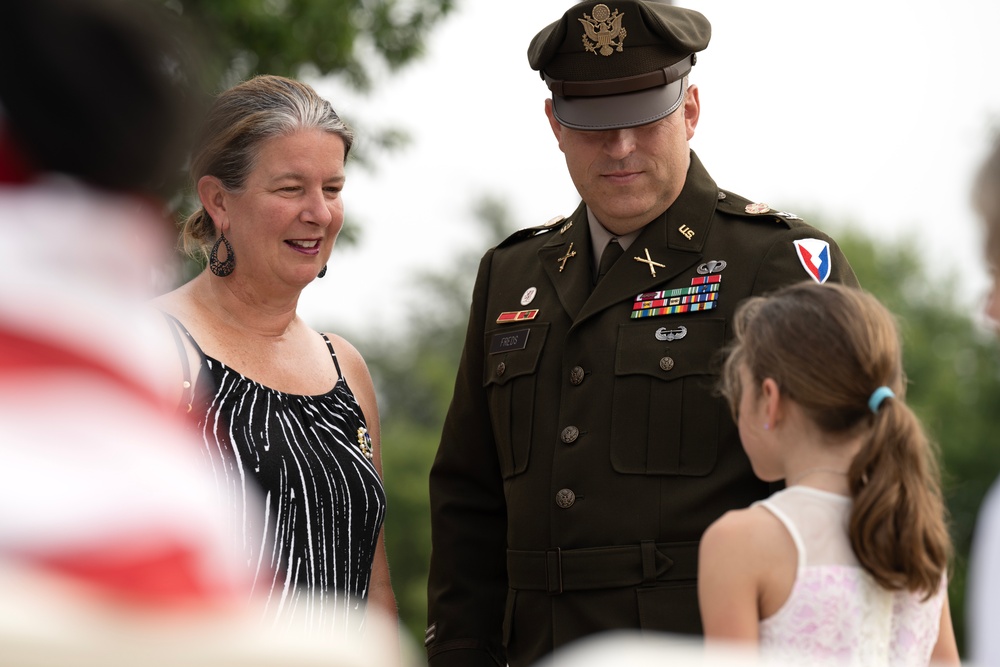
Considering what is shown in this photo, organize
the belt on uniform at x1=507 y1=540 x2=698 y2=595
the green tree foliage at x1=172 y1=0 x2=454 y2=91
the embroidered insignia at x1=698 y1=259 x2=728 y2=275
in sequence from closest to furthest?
the belt on uniform at x1=507 y1=540 x2=698 y2=595 → the embroidered insignia at x1=698 y1=259 x2=728 y2=275 → the green tree foliage at x1=172 y1=0 x2=454 y2=91

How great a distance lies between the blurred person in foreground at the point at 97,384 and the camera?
825mm

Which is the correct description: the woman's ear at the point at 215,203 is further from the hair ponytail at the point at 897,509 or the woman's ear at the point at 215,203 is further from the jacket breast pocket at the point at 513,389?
the hair ponytail at the point at 897,509

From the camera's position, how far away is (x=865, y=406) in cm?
238

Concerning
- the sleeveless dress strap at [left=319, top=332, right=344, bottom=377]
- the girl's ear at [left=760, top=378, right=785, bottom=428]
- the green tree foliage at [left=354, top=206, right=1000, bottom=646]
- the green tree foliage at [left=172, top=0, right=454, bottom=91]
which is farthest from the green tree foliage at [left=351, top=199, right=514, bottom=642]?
the girl's ear at [left=760, top=378, right=785, bottom=428]

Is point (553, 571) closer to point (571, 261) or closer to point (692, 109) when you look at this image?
point (571, 261)

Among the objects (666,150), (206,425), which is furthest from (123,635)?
(666,150)

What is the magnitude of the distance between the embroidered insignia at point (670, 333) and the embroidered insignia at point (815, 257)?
1.10ft

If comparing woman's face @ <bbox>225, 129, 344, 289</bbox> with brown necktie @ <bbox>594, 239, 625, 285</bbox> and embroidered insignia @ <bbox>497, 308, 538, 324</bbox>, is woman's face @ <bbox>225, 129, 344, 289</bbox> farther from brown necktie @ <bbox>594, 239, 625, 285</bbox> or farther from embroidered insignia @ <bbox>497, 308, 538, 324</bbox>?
brown necktie @ <bbox>594, 239, 625, 285</bbox>

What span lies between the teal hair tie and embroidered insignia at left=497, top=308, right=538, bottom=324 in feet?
4.23

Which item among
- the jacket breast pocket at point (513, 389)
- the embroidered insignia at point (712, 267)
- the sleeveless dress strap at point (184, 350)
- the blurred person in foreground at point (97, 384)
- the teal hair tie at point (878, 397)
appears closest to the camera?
the blurred person in foreground at point (97, 384)

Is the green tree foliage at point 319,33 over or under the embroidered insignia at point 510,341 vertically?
over

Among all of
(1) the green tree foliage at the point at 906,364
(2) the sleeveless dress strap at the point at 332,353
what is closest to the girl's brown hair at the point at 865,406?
(2) the sleeveless dress strap at the point at 332,353

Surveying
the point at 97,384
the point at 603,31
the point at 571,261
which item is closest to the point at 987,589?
the point at 97,384

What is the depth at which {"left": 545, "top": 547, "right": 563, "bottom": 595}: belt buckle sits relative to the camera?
3137mm
